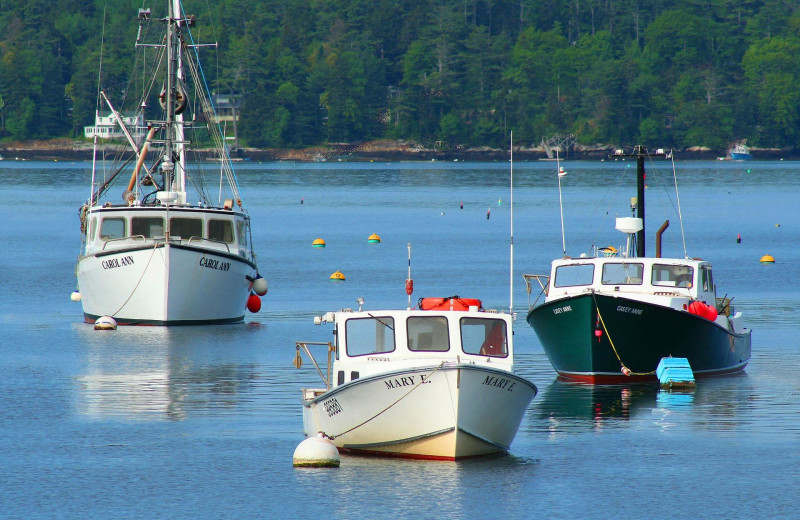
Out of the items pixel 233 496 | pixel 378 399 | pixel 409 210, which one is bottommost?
pixel 233 496

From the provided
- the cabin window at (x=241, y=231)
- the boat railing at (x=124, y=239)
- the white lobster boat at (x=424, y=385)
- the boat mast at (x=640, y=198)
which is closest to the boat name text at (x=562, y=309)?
the boat mast at (x=640, y=198)

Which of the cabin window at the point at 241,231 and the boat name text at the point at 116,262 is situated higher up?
the cabin window at the point at 241,231

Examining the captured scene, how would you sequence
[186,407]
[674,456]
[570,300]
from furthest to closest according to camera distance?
[570,300]
[186,407]
[674,456]

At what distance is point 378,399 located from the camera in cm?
2609

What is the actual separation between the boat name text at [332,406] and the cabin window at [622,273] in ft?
43.0

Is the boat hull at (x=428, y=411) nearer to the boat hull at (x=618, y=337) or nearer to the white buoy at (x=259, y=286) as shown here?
the boat hull at (x=618, y=337)

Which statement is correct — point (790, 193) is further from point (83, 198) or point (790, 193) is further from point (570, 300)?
point (570, 300)

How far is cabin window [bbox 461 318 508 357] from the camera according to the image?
1058 inches

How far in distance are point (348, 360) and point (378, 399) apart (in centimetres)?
134

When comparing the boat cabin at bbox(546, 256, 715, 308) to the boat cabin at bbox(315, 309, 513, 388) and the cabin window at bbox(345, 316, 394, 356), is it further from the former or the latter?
the cabin window at bbox(345, 316, 394, 356)

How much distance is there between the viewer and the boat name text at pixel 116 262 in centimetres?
4744

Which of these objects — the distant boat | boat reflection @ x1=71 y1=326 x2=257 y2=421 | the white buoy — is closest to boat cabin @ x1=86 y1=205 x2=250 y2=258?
the white buoy

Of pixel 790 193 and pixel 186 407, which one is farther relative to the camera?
pixel 790 193

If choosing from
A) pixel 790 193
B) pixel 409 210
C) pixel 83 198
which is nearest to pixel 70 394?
pixel 409 210
